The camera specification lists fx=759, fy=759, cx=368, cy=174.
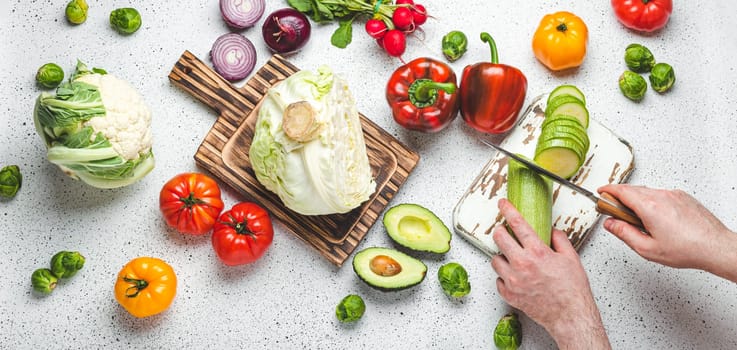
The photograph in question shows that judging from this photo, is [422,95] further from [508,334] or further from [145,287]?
[145,287]

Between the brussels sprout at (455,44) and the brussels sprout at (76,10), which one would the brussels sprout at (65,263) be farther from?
the brussels sprout at (455,44)

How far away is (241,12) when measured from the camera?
3996mm

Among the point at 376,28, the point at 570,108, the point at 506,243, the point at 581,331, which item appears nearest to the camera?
the point at 581,331

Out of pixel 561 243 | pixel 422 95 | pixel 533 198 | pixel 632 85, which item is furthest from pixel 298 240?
pixel 632 85

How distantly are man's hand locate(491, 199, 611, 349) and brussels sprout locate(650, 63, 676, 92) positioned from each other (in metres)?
1.14

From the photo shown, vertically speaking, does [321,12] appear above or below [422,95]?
above

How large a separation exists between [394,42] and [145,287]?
1736 millimetres

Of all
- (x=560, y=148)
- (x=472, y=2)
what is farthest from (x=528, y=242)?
(x=472, y=2)

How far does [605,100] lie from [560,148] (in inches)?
27.8

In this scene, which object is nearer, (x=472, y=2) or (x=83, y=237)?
(x=83, y=237)

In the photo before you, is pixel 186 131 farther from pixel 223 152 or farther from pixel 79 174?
pixel 79 174

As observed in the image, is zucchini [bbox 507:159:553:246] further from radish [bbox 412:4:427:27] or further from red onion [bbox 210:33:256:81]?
red onion [bbox 210:33:256:81]

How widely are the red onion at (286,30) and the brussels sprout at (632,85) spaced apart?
5.51 feet

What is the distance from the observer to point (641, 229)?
3396 mm
